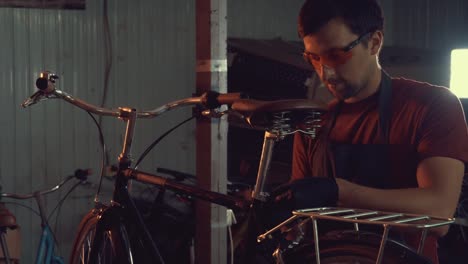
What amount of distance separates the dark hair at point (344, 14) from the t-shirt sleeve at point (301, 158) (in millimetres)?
525

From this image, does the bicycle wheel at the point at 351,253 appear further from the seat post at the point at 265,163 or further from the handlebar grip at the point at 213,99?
the handlebar grip at the point at 213,99

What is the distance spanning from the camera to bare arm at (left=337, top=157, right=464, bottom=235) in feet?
8.07

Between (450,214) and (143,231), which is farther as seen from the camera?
(143,231)

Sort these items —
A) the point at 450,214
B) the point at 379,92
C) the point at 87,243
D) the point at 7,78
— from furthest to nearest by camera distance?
the point at 7,78
the point at 87,243
the point at 379,92
the point at 450,214

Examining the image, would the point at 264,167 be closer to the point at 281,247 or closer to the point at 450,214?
the point at 281,247

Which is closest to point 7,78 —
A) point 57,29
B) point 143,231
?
point 57,29

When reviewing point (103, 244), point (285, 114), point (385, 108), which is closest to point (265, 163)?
point (285, 114)

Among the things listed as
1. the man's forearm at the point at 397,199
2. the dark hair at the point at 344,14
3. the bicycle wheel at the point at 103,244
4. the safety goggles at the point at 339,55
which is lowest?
the bicycle wheel at the point at 103,244

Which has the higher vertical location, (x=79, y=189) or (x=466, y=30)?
(x=466, y=30)

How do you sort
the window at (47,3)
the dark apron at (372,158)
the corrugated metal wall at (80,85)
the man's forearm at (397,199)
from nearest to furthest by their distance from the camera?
1. the man's forearm at (397,199)
2. the dark apron at (372,158)
3. the window at (47,3)
4. the corrugated metal wall at (80,85)

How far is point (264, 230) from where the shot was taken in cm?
256

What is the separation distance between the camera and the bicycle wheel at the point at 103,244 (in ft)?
11.8

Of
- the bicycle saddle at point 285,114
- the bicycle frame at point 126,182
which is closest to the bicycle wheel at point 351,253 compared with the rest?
the bicycle saddle at point 285,114

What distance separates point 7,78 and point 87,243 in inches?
143
